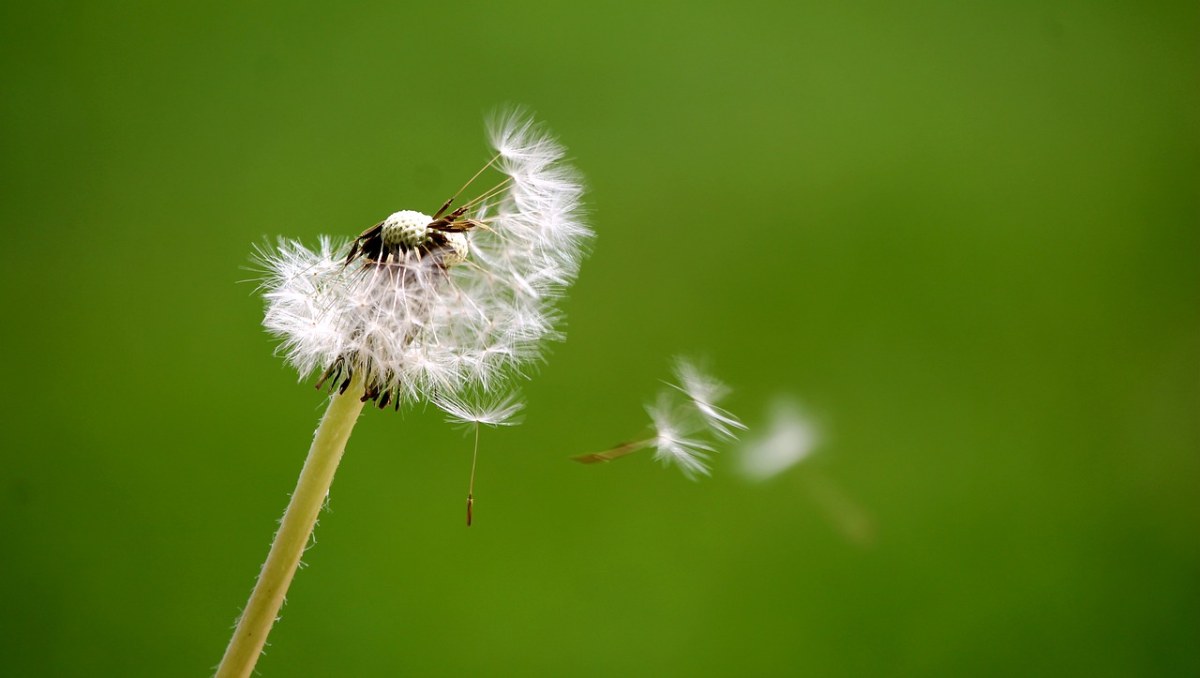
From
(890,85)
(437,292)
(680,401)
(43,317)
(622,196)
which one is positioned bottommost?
(437,292)

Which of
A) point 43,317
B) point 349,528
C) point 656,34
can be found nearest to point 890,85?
point 656,34

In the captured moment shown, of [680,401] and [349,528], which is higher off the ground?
[349,528]

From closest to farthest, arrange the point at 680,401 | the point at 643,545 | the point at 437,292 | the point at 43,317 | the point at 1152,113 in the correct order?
the point at 437,292 < the point at 680,401 < the point at 43,317 < the point at 643,545 < the point at 1152,113

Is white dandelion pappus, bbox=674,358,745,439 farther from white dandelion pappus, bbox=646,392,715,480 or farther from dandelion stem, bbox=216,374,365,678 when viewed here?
dandelion stem, bbox=216,374,365,678

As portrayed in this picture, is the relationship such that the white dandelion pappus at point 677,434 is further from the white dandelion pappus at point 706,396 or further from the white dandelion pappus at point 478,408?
the white dandelion pappus at point 478,408

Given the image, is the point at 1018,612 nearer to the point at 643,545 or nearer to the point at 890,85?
the point at 643,545

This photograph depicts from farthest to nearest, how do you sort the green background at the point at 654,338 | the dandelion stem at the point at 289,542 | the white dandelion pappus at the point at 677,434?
the green background at the point at 654,338, the white dandelion pappus at the point at 677,434, the dandelion stem at the point at 289,542

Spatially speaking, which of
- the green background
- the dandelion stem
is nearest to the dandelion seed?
the green background

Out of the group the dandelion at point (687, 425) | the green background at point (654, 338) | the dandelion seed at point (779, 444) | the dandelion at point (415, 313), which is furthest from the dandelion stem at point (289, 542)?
the dandelion seed at point (779, 444)
